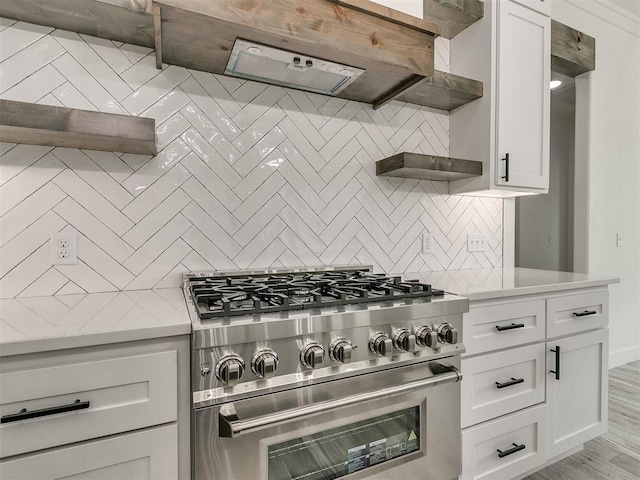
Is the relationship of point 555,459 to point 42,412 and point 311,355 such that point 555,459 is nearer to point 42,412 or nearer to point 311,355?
point 311,355

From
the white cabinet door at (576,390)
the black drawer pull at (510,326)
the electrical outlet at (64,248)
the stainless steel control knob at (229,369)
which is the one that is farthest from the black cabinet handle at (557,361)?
the electrical outlet at (64,248)

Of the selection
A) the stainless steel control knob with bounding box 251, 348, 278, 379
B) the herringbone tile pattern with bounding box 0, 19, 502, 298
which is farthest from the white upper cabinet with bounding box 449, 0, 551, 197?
the stainless steel control knob with bounding box 251, 348, 278, 379

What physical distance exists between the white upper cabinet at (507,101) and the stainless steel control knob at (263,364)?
1.52 metres

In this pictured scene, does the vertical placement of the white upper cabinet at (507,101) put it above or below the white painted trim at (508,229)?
above

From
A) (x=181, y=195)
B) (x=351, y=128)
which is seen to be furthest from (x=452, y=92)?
(x=181, y=195)

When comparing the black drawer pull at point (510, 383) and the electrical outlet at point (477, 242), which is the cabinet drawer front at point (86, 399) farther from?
the electrical outlet at point (477, 242)

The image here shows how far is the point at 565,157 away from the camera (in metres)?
4.99

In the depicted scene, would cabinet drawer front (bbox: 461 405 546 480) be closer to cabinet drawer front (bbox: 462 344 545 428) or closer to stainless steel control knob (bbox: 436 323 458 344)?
cabinet drawer front (bbox: 462 344 545 428)

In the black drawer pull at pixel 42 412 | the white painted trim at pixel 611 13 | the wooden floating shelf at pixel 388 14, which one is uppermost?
the white painted trim at pixel 611 13

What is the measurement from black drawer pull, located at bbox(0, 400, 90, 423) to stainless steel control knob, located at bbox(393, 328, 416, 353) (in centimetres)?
84

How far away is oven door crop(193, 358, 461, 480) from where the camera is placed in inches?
36.5

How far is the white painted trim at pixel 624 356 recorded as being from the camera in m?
3.06

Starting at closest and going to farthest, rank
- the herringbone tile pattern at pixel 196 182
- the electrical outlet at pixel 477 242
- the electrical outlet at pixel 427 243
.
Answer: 1. the herringbone tile pattern at pixel 196 182
2. the electrical outlet at pixel 427 243
3. the electrical outlet at pixel 477 242

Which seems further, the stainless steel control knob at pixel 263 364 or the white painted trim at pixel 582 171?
the white painted trim at pixel 582 171
